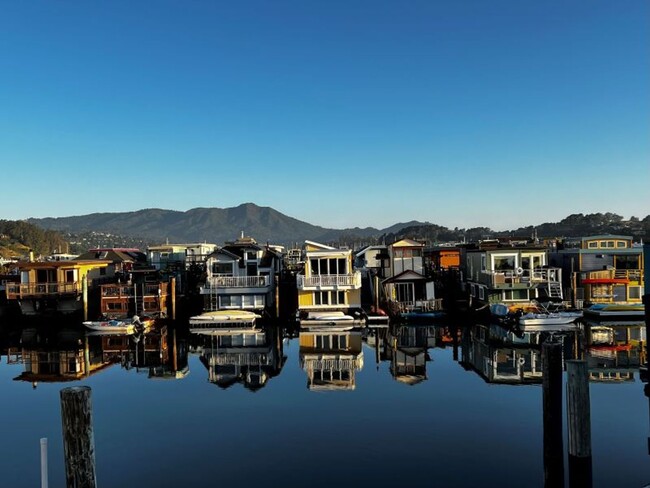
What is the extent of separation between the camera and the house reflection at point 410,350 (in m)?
29.3

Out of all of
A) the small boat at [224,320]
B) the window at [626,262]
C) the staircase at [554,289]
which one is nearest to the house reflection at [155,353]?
the small boat at [224,320]

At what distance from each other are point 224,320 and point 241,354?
10472 millimetres

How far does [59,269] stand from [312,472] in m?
43.0

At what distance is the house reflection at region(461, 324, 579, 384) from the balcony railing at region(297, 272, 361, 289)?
1073cm

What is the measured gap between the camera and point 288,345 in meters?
38.9

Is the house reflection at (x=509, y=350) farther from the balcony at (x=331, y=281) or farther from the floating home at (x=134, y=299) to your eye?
the floating home at (x=134, y=299)

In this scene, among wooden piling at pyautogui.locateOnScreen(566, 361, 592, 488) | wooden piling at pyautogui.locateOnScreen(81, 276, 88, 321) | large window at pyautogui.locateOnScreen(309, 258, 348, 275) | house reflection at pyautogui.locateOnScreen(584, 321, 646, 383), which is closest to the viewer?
wooden piling at pyautogui.locateOnScreen(566, 361, 592, 488)

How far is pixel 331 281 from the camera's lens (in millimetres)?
47438

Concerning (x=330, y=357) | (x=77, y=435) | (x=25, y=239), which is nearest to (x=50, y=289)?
(x=330, y=357)

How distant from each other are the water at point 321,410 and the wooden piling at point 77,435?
4.61 metres

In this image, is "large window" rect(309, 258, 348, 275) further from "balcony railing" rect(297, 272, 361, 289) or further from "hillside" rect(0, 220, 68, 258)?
"hillside" rect(0, 220, 68, 258)

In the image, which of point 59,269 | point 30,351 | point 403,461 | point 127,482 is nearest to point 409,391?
point 403,461

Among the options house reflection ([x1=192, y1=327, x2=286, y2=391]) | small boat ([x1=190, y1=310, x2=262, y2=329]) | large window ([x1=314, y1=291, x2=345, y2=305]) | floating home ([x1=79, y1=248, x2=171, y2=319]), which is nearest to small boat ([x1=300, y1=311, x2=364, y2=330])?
large window ([x1=314, y1=291, x2=345, y2=305])

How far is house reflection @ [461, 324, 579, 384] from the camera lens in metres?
28.4
